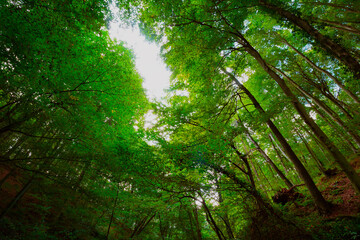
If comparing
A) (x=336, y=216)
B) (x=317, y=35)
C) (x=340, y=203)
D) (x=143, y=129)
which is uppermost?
(x=317, y=35)

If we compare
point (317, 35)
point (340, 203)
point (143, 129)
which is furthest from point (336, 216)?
point (143, 129)

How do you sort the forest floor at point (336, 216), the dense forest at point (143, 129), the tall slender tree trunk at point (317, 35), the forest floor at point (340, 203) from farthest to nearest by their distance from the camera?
1. the forest floor at point (340, 203)
2. the tall slender tree trunk at point (317, 35)
3. the dense forest at point (143, 129)
4. the forest floor at point (336, 216)

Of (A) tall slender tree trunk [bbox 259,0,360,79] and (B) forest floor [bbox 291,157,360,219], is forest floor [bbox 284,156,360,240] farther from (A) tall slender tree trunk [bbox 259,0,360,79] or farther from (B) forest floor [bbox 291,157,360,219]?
(A) tall slender tree trunk [bbox 259,0,360,79]

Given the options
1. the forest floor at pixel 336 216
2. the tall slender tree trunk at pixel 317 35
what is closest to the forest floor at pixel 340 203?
the forest floor at pixel 336 216

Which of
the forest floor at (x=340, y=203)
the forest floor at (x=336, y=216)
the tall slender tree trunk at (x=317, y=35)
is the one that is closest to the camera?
the forest floor at (x=336, y=216)

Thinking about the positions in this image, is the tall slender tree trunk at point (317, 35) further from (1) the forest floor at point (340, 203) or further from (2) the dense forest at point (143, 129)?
(1) the forest floor at point (340, 203)

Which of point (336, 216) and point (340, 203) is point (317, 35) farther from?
point (340, 203)

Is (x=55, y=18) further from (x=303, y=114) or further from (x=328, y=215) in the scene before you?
(x=328, y=215)

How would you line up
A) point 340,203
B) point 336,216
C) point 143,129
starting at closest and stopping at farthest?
1. point 336,216
2. point 340,203
3. point 143,129

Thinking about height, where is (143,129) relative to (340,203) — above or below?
above

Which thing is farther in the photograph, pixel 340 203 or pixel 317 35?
pixel 340 203

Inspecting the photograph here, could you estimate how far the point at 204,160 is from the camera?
3381 mm

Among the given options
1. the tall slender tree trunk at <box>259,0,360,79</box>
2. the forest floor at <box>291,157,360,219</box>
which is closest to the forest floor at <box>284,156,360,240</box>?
the forest floor at <box>291,157,360,219</box>

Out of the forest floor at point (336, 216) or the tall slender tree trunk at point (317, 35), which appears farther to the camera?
the tall slender tree trunk at point (317, 35)
